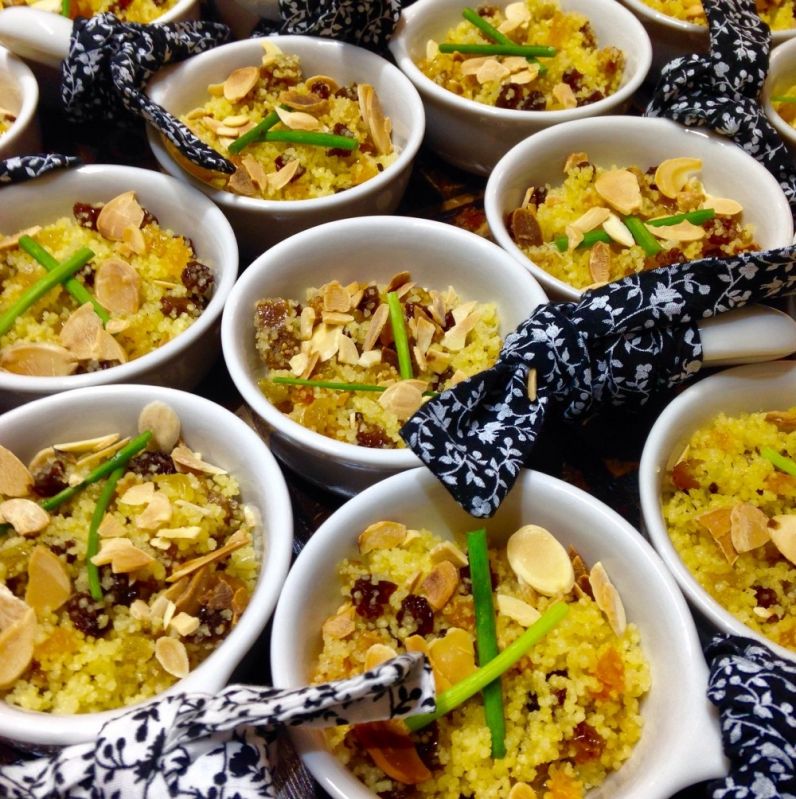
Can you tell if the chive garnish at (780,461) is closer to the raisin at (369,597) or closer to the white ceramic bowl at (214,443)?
the raisin at (369,597)

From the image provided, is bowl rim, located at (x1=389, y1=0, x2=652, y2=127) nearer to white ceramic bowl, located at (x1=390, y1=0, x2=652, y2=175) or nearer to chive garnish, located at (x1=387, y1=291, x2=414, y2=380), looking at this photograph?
white ceramic bowl, located at (x1=390, y1=0, x2=652, y2=175)

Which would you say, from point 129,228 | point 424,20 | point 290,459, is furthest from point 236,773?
point 424,20

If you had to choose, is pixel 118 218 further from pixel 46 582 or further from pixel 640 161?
pixel 640 161

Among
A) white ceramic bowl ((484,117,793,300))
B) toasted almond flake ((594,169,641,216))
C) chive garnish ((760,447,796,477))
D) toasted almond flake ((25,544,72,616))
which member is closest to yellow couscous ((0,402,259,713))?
toasted almond flake ((25,544,72,616))

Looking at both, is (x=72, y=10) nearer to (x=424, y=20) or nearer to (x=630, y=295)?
(x=424, y=20)

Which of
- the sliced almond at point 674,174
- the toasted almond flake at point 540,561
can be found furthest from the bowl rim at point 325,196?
the toasted almond flake at point 540,561

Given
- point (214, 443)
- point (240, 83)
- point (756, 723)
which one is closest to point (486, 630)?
point (756, 723)
